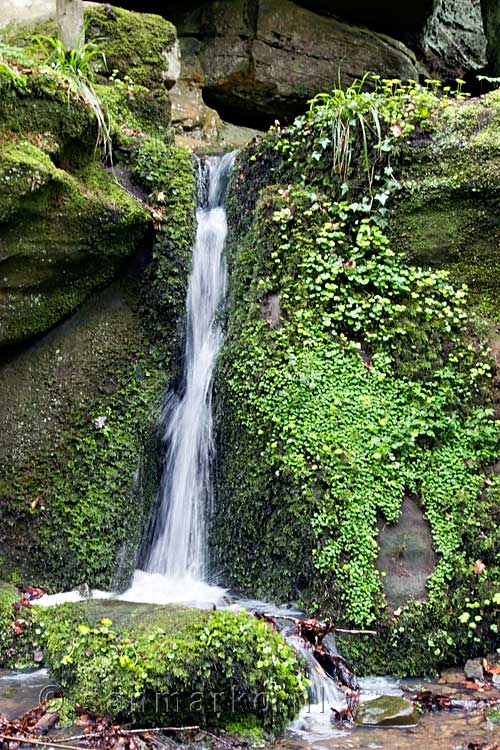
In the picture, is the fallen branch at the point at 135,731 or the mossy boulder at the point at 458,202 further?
the mossy boulder at the point at 458,202

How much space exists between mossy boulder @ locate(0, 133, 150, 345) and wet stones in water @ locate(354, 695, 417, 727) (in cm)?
455

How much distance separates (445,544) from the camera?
19.7 feet

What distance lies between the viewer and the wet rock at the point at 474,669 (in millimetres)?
5394

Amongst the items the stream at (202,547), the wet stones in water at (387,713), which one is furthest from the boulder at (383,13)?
the wet stones in water at (387,713)

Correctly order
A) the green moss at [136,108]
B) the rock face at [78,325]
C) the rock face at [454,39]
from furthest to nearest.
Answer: the rock face at [454,39] < the green moss at [136,108] < the rock face at [78,325]

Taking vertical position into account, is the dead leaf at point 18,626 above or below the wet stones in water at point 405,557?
below

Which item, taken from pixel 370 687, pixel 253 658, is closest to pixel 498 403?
pixel 370 687

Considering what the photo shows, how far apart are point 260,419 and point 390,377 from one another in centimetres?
122

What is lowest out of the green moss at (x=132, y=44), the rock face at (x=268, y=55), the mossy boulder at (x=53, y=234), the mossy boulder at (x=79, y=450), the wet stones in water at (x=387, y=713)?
the wet stones in water at (x=387, y=713)

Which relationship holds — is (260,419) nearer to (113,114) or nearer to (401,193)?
(401,193)

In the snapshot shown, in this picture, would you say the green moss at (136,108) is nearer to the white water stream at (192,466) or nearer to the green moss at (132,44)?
the green moss at (132,44)

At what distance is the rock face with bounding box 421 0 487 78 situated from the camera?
51.0 ft

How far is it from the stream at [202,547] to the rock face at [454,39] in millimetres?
8804

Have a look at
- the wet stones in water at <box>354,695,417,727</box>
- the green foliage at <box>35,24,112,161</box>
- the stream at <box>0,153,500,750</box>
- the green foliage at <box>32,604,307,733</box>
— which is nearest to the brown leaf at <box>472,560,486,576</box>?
the stream at <box>0,153,500,750</box>
